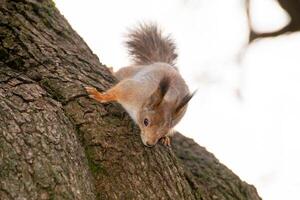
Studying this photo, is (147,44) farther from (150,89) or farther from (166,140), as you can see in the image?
(166,140)

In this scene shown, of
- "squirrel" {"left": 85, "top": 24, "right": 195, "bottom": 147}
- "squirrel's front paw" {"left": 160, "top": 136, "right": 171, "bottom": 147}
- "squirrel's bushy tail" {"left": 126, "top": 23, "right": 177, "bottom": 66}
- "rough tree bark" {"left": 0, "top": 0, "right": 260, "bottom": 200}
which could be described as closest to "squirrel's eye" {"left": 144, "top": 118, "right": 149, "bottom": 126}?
"squirrel" {"left": 85, "top": 24, "right": 195, "bottom": 147}

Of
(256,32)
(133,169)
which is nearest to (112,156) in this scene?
(133,169)

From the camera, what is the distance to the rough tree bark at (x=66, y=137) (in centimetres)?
200

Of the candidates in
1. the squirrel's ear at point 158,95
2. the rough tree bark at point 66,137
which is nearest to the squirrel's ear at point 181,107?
the squirrel's ear at point 158,95

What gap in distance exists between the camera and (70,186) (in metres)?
2.01

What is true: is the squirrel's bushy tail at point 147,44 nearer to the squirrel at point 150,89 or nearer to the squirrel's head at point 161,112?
the squirrel at point 150,89

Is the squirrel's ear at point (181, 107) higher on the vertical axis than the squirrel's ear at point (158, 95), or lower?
higher

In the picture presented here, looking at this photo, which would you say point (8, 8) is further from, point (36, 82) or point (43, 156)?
point (43, 156)

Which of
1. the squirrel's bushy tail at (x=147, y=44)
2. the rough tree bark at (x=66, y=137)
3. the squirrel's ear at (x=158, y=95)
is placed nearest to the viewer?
the rough tree bark at (x=66, y=137)

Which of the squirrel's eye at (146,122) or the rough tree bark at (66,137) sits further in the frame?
the squirrel's eye at (146,122)

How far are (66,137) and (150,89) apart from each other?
124 centimetres

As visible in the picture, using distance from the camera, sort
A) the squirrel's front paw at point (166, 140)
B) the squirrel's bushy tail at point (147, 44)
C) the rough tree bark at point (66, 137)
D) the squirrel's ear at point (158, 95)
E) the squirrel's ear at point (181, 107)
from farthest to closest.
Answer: the squirrel's bushy tail at point (147, 44)
the squirrel's ear at point (181, 107)
the squirrel's ear at point (158, 95)
the squirrel's front paw at point (166, 140)
the rough tree bark at point (66, 137)

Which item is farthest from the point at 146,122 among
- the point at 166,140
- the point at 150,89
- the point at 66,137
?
the point at 66,137

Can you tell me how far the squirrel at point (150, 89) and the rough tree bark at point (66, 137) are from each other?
0.13 meters
